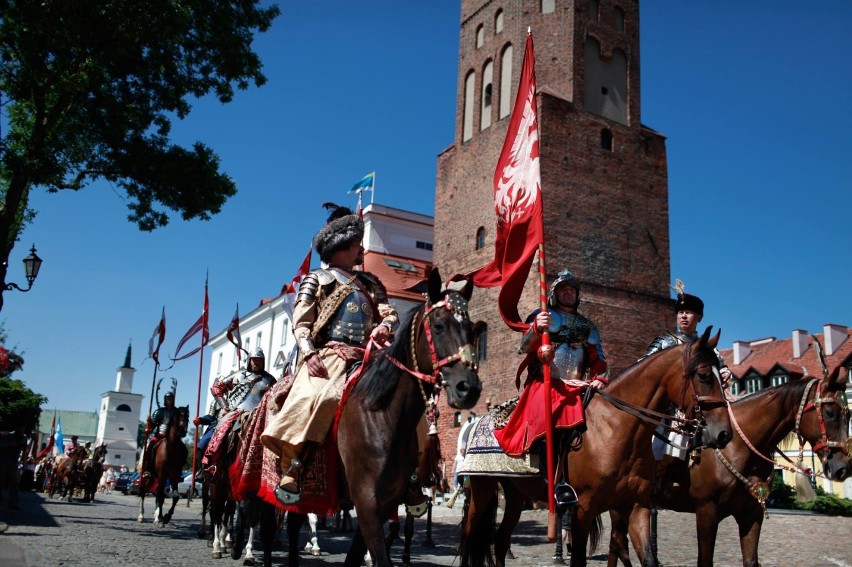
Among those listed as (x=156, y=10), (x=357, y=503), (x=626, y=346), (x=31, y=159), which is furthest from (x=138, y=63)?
(x=626, y=346)

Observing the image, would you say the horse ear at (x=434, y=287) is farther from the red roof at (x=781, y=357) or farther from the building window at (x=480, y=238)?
the red roof at (x=781, y=357)

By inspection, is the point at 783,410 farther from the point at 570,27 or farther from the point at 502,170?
the point at 570,27

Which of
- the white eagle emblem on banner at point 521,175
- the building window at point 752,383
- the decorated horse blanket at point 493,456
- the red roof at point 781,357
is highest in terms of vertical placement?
the red roof at point 781,357

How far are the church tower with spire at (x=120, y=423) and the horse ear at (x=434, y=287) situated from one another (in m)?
102

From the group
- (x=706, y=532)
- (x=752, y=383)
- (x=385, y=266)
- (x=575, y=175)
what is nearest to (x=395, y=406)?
(x=706, y=532)

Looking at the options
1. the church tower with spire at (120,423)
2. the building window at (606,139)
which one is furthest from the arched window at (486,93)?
the church tower with spire at (120,423)

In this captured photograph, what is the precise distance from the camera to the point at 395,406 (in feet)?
16.3

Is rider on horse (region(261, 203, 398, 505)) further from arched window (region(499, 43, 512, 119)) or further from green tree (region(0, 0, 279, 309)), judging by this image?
arched window (region(499, 43, 512, 119))

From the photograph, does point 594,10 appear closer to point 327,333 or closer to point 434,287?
point 327,333

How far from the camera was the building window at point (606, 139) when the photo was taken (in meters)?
31.3

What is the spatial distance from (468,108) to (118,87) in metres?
22.1

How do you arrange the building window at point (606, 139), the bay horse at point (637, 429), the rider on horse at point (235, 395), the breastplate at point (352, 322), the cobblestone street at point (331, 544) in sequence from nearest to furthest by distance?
1. the breastplate at point (352, 322)
2. the bay horse at point (637, 429)
3. the cobblestone street at point (331, 544)
4. the rider on horse at point (235, 395)
5. the building window at point (606, 139)

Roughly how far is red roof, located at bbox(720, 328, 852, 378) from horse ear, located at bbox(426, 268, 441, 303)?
42544 millimetres

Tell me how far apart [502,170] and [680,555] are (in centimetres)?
771
